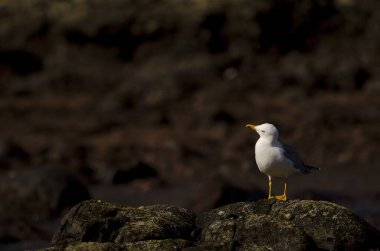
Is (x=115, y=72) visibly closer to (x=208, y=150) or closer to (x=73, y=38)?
(x=73, y=38)

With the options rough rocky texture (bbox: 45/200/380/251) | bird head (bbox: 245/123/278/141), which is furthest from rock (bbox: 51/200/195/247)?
bird head (bbox: 245/123/278/141)

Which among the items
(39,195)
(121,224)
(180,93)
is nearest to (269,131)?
(121,224)

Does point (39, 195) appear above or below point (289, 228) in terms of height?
above

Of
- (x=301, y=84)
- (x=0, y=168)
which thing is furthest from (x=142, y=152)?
(x=301, y=84)

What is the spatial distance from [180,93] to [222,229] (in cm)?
2325

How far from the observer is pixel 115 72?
36.3 m

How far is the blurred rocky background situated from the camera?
27.6 metres

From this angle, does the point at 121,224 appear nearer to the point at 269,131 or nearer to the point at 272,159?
the point at 272,159

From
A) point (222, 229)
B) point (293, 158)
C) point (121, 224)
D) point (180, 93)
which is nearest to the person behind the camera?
Answer: point (222, 229)

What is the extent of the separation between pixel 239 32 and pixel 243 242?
1029 inches

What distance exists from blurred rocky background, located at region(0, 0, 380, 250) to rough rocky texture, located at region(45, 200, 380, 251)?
1211 centimetres

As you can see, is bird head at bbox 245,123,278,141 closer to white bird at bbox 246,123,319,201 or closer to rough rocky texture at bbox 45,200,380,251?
white bird at bbox 246,123,319,201

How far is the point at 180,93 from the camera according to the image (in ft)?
112

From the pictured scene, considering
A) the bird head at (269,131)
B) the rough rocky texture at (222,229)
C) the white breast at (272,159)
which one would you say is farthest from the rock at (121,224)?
the bird head at (269,131)
